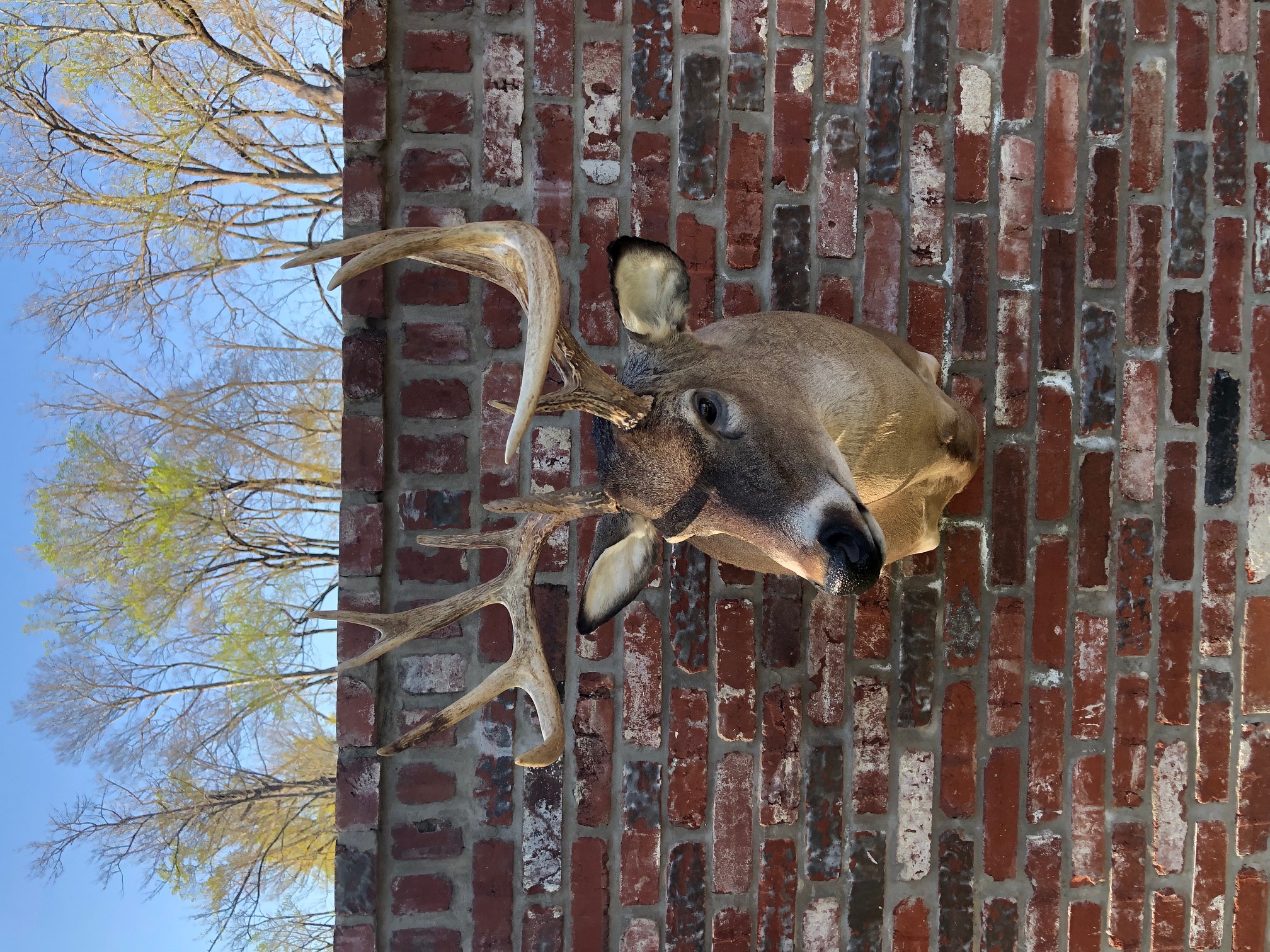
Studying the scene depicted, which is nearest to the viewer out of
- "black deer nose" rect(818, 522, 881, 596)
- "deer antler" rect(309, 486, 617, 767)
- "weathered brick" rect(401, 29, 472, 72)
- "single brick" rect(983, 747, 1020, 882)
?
"black deer nose" rect(818, 522, 881, 596)

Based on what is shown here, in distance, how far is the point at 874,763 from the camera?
85.4 inches

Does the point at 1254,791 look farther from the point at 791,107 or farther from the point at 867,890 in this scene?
the point at 791,107

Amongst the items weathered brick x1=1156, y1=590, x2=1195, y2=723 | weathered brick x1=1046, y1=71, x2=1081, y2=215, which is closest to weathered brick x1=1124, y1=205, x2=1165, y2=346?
weathered brick x1=1046, y1=71, x2=1081, y2=215

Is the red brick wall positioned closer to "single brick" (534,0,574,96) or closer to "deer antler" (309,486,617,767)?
"single brick" (534,0,574,96)

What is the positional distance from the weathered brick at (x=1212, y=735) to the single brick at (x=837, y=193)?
151cm

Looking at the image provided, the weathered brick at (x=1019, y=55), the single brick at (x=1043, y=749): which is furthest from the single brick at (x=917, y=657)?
the weathered brick at (x=1019, y=55)

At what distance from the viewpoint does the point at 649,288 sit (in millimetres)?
1438

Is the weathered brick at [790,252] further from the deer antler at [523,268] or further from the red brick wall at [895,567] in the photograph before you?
the deer antler at [523,268]

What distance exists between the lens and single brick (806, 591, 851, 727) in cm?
216

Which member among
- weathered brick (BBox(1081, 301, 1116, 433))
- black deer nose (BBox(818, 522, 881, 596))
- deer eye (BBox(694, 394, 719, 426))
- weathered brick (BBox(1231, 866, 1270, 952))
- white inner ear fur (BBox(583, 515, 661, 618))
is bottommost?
weathered brick (BBox(1231, 866, 1270, 952))

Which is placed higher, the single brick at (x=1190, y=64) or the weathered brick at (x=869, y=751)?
the single brick at (x=1190, y=64)

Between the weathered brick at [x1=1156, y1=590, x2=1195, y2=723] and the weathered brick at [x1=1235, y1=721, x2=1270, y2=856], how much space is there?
0.63 feet

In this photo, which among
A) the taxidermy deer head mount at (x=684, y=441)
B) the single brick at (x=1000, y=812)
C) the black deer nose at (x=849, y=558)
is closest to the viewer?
the black deer nose at (x=849, y=558)

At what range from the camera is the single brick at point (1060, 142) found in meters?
2.18
